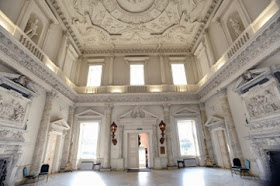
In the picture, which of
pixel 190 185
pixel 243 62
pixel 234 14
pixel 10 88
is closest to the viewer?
pixel 190 185

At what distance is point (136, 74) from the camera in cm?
1101

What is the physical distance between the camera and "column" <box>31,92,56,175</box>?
6.10 m

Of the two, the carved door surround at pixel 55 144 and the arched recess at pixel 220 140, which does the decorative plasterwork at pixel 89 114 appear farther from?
the arched recess at pixel 220 140

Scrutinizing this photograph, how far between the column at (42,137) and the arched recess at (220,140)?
29.5 feet

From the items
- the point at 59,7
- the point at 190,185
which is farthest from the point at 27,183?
the point at 59,7

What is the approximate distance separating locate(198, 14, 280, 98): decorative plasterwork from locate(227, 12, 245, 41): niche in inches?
63.4

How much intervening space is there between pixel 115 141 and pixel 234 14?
9800 mm

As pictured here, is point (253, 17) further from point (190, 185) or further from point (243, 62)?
point (190, 185)

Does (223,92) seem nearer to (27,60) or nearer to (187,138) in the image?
(187,138)

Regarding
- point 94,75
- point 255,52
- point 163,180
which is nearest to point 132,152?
point 163,180

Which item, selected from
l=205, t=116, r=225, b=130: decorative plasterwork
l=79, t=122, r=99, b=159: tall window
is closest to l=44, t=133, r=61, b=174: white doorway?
l=79, t=122, r=99, b=159: tall window

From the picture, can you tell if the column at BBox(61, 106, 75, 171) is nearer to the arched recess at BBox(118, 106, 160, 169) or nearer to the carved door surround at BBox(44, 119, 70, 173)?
the carved door surround at BBox(44, 119, 70, 173)

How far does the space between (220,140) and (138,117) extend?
204 inches

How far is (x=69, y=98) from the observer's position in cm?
920
